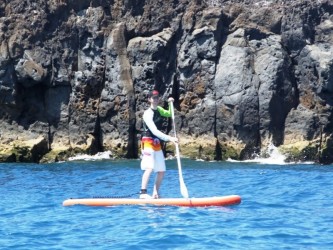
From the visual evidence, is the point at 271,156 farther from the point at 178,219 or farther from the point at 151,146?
the point at 178,219

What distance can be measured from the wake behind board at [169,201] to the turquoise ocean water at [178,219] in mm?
201

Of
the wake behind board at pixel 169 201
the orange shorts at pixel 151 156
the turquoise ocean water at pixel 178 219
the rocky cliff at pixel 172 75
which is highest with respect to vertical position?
the rocky cliff at pixel 172 75

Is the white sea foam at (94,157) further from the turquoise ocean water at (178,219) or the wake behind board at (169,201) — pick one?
the wake behind board at (169,201)

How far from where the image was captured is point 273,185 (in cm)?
1703

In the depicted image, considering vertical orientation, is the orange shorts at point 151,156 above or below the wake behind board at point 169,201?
above

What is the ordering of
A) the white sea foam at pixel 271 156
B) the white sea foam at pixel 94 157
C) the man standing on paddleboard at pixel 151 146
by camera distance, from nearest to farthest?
the man standing on paddleboard at pixel 151 146 → the white sea foam at pixel 271 156 → the white sea foam at pixel 94 157

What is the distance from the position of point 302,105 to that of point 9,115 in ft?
44.3

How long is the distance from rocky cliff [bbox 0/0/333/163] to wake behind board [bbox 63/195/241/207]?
1843 cm

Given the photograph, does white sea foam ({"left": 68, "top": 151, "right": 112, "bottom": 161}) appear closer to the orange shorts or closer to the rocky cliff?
the rocky cliff

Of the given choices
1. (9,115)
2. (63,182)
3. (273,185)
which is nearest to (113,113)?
(9,115)

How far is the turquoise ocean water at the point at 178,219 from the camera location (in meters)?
9.98

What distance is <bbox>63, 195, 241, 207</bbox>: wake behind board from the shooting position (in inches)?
513

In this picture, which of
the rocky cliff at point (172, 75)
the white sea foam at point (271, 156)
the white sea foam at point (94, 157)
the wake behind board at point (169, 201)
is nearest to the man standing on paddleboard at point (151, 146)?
the wake behind board at point (169, 201)

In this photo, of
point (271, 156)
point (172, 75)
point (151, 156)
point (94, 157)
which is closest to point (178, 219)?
point (151, 156)
